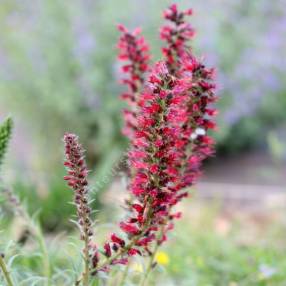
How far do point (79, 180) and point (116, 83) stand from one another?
16.3 ft

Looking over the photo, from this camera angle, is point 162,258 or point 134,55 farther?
point 162,258

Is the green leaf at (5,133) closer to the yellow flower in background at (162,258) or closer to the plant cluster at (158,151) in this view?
the plant cluster at (158,151)

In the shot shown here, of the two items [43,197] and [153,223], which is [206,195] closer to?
[43,197]

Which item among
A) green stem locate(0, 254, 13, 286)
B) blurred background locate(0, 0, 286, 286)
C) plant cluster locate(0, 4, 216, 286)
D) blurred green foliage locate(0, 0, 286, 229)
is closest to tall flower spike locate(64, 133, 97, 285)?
plant cluster locate(0, 4, 216, 286)

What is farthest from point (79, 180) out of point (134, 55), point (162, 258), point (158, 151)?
point (162, 258)

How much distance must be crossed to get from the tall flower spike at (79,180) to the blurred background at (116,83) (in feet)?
12.6

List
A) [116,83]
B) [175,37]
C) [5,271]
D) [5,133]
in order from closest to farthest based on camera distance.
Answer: [5,271] < [5,133] < [175,37] < [116,83]

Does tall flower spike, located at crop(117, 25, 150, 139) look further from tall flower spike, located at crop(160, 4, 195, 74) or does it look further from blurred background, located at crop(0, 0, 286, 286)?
blurred background, located at crop(0, 0, 286, 286)

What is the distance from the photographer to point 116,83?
6.37 m

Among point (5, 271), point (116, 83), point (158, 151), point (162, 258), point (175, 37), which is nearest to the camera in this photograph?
point (158, 151)

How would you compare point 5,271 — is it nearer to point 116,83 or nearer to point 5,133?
point 5,133

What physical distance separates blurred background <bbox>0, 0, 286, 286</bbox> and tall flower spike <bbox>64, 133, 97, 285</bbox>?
383cm

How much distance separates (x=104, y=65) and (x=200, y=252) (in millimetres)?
3368

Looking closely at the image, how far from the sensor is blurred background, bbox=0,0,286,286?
6.18 metres
